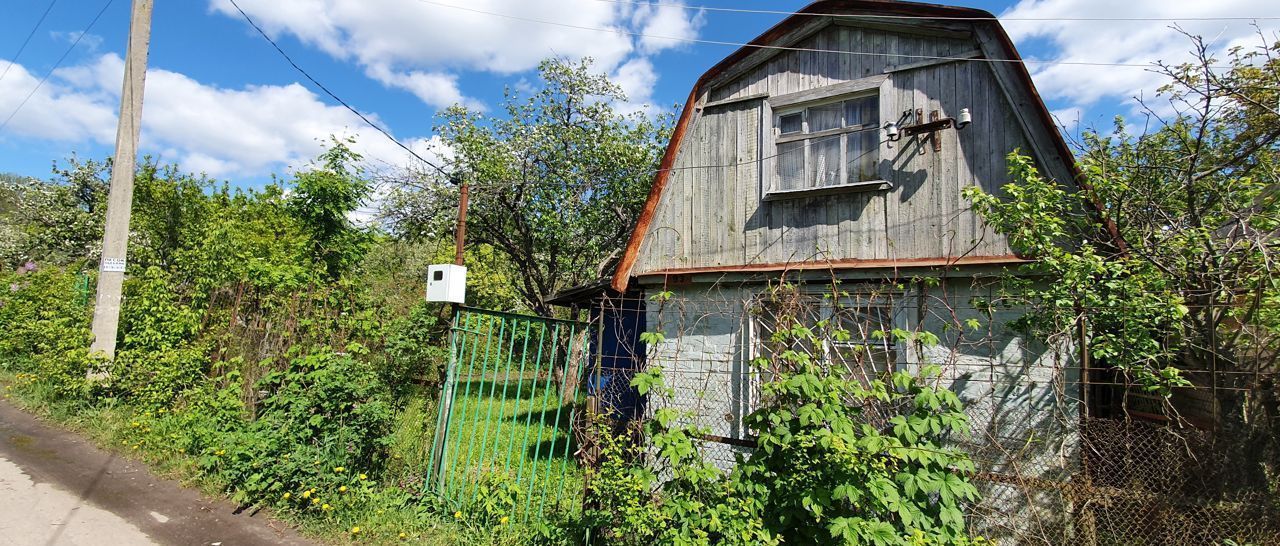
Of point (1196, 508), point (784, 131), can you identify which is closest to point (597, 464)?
point (1196, 508)

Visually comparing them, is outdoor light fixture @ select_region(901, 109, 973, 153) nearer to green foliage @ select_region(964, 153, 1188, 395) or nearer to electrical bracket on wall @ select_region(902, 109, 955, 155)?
electrical bracket on wall @ select_region(902, 109, 955, 155)

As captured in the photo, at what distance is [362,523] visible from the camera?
14.9 ft

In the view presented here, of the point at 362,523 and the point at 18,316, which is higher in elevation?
the point at 18,316

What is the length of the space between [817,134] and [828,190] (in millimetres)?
728

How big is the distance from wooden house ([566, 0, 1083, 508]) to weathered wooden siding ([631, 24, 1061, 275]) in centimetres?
2

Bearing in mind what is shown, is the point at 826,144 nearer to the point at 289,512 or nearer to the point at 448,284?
the point at 448,284

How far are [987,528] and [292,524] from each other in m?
5.58

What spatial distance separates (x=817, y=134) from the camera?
19.9ft

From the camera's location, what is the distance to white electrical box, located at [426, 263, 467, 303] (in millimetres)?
5059

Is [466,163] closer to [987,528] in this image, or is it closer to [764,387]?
[764,387]

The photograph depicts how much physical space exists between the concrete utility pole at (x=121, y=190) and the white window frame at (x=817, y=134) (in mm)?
9059

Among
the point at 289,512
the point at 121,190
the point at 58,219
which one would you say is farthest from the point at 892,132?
the point at 58,219

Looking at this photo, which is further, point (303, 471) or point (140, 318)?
point (140, 318)

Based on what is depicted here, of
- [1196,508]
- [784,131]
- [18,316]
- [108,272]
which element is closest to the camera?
[1196,508]
